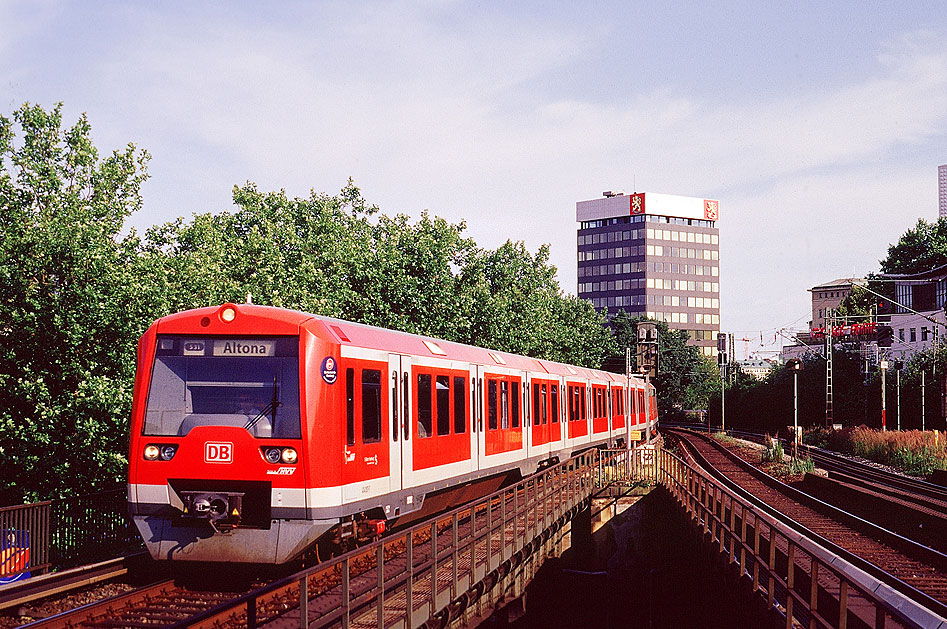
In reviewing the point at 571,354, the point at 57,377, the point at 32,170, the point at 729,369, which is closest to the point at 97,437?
the point at 57,377

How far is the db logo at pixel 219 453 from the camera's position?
471 inches

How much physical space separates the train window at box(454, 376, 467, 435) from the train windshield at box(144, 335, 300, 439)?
576 centimetres

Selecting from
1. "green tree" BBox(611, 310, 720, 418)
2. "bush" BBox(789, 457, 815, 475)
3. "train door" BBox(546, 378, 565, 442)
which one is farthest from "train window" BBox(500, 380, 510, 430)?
"green tree" BBox(611, 310, 720, 418)

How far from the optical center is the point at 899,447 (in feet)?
139

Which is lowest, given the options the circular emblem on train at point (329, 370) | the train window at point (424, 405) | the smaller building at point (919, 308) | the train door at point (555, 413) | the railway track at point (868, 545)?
the railway track at point (868, 545)

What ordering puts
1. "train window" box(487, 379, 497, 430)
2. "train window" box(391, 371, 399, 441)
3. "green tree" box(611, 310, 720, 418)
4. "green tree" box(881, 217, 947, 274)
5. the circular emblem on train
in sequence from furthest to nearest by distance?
"green tree" box(611, 310, 720, 418)
"green tree" box(881, 217, 947, 274)
"train window" box(487, 379, 497, 430)
"train window" box(391, 371, 399, 441)
the circular emblem on train

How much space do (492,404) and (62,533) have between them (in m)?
8.45

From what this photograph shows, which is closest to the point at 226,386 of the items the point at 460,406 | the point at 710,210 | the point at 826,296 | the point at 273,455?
the point at 273,455

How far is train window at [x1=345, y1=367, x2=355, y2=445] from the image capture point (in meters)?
12.6

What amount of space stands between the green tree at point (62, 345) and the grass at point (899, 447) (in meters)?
29.3

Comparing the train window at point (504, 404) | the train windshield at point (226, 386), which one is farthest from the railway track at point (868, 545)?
the train windshield at point (226, 386)

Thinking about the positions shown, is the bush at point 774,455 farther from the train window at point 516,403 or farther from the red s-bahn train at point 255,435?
the red s-bahn train at point 255,435

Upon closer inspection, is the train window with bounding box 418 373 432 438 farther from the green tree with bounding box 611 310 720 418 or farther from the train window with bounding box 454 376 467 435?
the green tree with bounding box 611 310 720 418

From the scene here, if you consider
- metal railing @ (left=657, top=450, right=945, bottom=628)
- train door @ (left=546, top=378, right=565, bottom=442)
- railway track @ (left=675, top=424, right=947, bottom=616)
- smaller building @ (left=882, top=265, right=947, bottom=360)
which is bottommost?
railway track @ (left=675, top=424, right=947, bottom=616)
